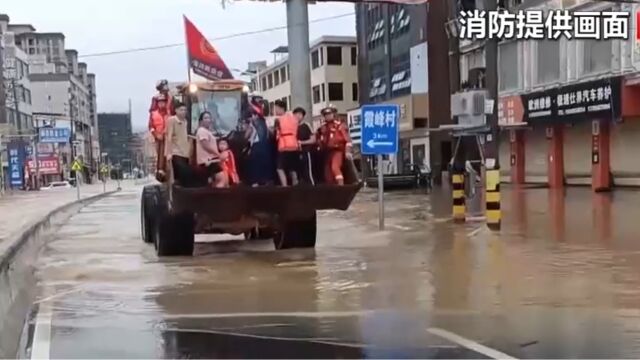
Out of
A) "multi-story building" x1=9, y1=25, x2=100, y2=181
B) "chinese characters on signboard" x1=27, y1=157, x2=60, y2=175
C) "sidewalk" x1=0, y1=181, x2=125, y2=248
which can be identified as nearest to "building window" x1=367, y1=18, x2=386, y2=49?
"sidewalk" x1=0, y1=181, x2=125, y2=248

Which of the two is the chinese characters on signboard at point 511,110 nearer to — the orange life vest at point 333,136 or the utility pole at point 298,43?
the utility pole at point 298,43

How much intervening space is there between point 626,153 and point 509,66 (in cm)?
943

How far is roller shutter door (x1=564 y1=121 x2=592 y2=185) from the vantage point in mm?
32750

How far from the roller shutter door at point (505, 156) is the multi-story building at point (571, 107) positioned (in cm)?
5

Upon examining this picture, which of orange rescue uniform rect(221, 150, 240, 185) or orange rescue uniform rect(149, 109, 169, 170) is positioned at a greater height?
orange rescue uniform rect(149, 109, 169, 170)

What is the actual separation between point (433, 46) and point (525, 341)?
44596mm

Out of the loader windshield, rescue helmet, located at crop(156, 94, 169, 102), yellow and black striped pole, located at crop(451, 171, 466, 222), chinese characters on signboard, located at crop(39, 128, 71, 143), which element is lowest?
yellow and black striped pole, located at crop(451, 171, 466, 222)

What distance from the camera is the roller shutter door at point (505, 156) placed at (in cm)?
3944

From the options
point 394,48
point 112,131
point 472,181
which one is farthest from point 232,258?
point 112,131

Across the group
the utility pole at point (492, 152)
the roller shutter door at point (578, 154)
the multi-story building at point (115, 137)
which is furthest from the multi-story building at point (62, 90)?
the utility pole at point (492, 152)

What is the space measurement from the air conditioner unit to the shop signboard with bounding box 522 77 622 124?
476 inches

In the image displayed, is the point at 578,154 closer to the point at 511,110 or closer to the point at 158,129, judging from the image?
the point at 511,110

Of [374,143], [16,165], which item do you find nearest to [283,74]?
[16,165]

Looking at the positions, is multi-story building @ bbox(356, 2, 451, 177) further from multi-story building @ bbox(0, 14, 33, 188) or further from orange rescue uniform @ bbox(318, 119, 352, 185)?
orange rescue uniform @ bbox(318, 119, 352, 185)
